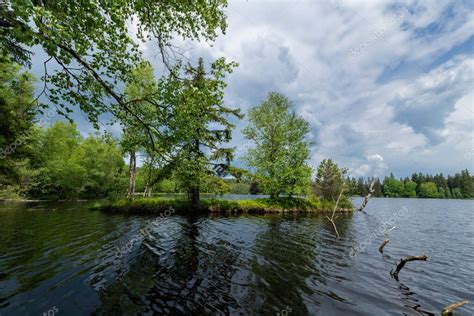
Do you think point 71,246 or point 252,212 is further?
point 252,212

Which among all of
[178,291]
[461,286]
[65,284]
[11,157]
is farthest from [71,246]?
[11,157]

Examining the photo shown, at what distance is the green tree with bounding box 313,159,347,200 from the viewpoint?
42.0m

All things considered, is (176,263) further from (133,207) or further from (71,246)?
(133,207)

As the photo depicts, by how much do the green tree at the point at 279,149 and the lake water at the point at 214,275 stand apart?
49.6 ft

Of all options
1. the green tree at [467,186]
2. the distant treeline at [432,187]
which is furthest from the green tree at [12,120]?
the green tree at [467,186]

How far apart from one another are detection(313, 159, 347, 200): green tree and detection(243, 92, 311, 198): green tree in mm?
Answer: 13767

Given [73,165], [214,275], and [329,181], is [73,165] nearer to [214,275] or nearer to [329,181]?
[214,275]

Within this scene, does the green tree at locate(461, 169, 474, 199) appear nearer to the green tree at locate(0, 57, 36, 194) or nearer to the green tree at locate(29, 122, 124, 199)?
the green tree at locate(29, 122, 124, 199)

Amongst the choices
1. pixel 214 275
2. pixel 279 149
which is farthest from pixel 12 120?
pixel 279 149

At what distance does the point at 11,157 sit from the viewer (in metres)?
26.9

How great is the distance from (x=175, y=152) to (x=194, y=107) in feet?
8.50

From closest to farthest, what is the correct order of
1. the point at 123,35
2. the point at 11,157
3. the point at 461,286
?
the point at 123,35
the point at 461,286
the point at 11,157

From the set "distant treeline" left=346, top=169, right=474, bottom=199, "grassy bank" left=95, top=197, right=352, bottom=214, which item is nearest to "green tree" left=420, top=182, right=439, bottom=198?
"distant treeline" left=346, top=169, right=474, bottom=199

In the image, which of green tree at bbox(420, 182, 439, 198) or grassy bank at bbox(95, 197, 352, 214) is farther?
green tree at bbox(420, 182, 439, 198)
